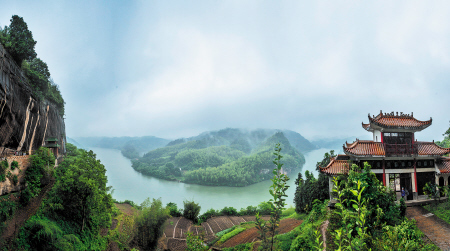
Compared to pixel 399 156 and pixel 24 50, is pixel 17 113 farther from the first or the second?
pixel 399 156

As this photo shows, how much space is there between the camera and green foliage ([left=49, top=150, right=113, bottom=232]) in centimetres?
877

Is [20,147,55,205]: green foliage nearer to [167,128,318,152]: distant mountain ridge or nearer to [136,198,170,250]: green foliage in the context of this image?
[136,198,170,250]: green foliage

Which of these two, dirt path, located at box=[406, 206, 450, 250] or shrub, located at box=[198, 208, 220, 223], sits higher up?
dirt path, located at box=[406, 206, 450, 250]

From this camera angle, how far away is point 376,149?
9992mm

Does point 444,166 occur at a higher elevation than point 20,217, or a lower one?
higher

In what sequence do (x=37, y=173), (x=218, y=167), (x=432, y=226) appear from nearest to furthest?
(x=432, y=226) < (x=37, y=173) < (x=218, y=167)

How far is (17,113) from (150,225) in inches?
302

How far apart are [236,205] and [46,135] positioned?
66.2 ft

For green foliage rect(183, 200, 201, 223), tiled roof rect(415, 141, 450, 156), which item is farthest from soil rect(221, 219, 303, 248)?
tiled roof rect(415, 141, 450, 156)

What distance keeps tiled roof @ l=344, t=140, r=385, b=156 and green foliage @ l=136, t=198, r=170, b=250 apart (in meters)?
8.81

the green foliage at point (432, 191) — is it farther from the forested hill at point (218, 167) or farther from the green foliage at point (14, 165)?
the forested hill at point (218, 167)

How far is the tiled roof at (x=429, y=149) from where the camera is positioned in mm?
10002

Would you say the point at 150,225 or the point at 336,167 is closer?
the point at 336,167

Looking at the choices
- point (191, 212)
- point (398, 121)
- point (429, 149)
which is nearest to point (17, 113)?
point (191, 212)
